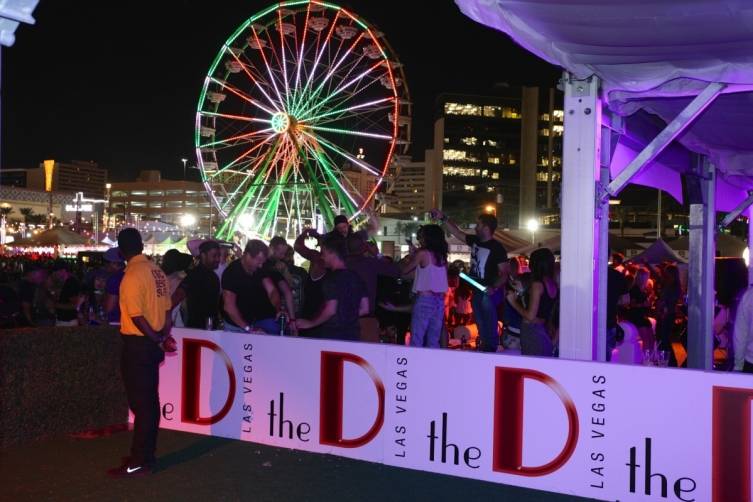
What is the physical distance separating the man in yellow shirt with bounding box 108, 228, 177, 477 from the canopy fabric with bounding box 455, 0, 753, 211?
9.92 ft

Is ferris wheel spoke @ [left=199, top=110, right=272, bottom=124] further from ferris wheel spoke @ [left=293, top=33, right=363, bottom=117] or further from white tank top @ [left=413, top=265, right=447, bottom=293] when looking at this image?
white tank top @ [left=413, top=265, right=447, bottom=293]

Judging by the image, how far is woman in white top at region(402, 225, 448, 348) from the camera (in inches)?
366

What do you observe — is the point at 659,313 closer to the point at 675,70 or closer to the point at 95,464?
the point at 675,70

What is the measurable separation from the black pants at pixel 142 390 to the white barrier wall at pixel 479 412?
944 mm

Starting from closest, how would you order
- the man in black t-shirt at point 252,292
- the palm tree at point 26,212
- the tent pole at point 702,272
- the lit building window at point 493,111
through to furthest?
the man in black t-shirt at point 252,292 < the tent pole at point 702,272 < the palm tree at point 26,212 < the lit building window at point 493,111

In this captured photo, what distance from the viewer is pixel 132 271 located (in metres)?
6.07

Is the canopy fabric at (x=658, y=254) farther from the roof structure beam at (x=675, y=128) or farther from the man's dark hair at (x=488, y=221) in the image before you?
the roof structure beam at (x=675, y=128)

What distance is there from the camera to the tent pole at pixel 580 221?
5879mm

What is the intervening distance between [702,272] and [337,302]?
4715mm

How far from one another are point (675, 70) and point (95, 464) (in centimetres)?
512

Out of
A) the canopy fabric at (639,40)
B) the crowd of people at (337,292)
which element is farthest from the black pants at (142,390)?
the canopy fabric at (639,40)

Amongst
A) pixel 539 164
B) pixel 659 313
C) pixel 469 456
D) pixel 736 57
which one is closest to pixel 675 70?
pixel 736 57

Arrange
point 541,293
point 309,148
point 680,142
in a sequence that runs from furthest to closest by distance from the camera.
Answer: point 309,148 → point 680,142 → point 541,293

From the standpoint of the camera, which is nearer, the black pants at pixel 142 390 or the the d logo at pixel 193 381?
the black pants at pixel 142 390
